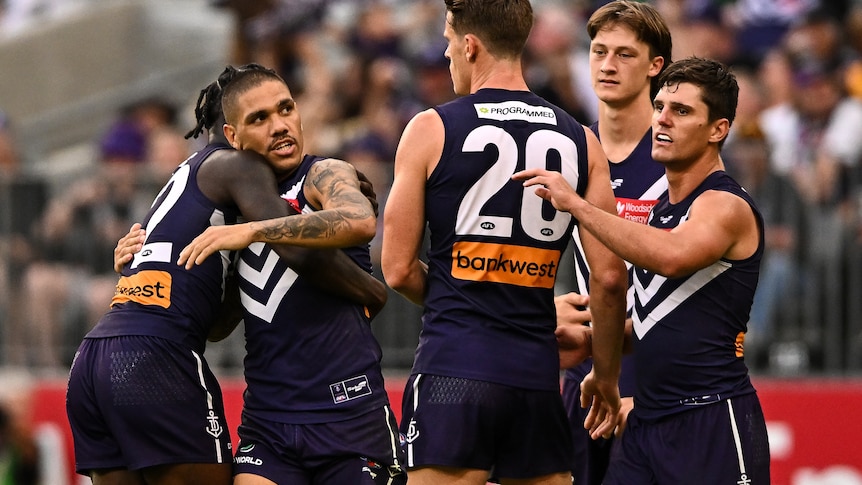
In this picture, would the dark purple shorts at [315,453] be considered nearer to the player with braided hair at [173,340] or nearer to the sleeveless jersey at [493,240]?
the player with braided hair at [173,340]

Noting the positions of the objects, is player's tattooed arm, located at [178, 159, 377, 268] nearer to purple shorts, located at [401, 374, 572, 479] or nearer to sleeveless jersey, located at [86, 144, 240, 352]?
sleeveless jersey, located at [86, 144, 240, 352]

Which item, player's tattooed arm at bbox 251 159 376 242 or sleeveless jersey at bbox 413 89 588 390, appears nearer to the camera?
player's tattooed arm at bbox 251 159 376 242

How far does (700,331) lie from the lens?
649cm

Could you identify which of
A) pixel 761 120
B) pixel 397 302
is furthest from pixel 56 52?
pixel 761 120

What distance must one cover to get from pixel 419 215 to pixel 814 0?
860 cm

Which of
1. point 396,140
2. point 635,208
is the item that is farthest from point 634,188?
point 396,140

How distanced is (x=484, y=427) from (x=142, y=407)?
1498 millimetres

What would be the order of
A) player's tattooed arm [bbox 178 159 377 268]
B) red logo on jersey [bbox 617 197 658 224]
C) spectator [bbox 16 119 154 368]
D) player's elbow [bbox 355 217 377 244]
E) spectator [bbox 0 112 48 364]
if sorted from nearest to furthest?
player's tattooed arm [bbox 178 159 377 268] → player's elbow [bbox 355 217 377 244] → red logo on jersey [bbox 617 197 658 224] → spectator [bbox 16 119 154 368] → spectator [bbox 0 112 48 364]

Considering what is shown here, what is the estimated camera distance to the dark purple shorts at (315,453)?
20.8 ft

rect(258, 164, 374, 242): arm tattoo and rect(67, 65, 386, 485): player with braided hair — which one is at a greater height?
rect(258, 164, 374, 242): arm tattoo

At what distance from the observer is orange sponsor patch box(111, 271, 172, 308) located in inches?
255

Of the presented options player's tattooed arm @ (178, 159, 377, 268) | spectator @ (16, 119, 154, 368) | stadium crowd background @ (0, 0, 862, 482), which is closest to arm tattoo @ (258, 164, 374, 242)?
player's tattooed arm @ (178, 159, 377, 268)

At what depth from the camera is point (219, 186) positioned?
6.48m

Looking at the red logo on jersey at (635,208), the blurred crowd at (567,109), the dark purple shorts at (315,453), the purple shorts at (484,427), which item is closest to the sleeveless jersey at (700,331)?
the purple shorts at (484,427)
